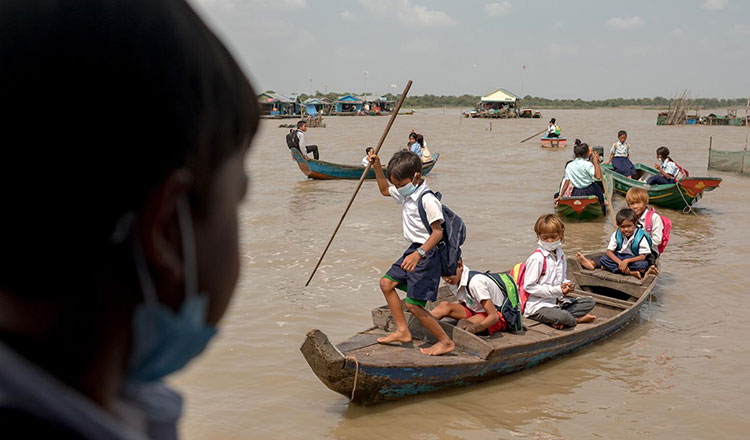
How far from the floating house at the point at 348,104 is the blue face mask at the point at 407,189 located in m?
59.3

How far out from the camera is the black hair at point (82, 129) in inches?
17.8

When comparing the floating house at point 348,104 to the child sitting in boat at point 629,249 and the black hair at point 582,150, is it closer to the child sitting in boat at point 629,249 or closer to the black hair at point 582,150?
the black hair at point 582,150

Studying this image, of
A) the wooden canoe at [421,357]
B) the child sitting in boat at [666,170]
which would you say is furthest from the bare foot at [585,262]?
the child sitting in boat at [666,170]

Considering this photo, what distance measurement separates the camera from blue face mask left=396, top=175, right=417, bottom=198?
439cm

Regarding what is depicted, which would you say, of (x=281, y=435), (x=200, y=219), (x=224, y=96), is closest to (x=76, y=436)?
(x=200, y=219)

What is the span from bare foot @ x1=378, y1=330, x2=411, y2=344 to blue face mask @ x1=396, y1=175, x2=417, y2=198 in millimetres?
1085

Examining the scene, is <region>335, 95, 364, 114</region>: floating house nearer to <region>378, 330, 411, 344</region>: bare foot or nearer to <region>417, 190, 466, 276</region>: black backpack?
<region>378, 330, 411, 344</region>: bare foot

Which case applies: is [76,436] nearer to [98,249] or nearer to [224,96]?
[98,249]

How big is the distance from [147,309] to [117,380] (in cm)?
7

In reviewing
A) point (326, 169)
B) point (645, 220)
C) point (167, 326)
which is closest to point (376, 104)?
point (326, 169)

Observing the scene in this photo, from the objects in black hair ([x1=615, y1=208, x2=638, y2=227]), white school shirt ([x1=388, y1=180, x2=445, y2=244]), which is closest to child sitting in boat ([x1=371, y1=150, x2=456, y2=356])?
white school shirt ([x1=388, y1=180, x2=445, y2=244])

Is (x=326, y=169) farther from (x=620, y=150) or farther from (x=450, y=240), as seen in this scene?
(x=450, y=240)

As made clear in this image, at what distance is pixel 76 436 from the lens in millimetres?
458

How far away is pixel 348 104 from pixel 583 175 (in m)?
55.3
